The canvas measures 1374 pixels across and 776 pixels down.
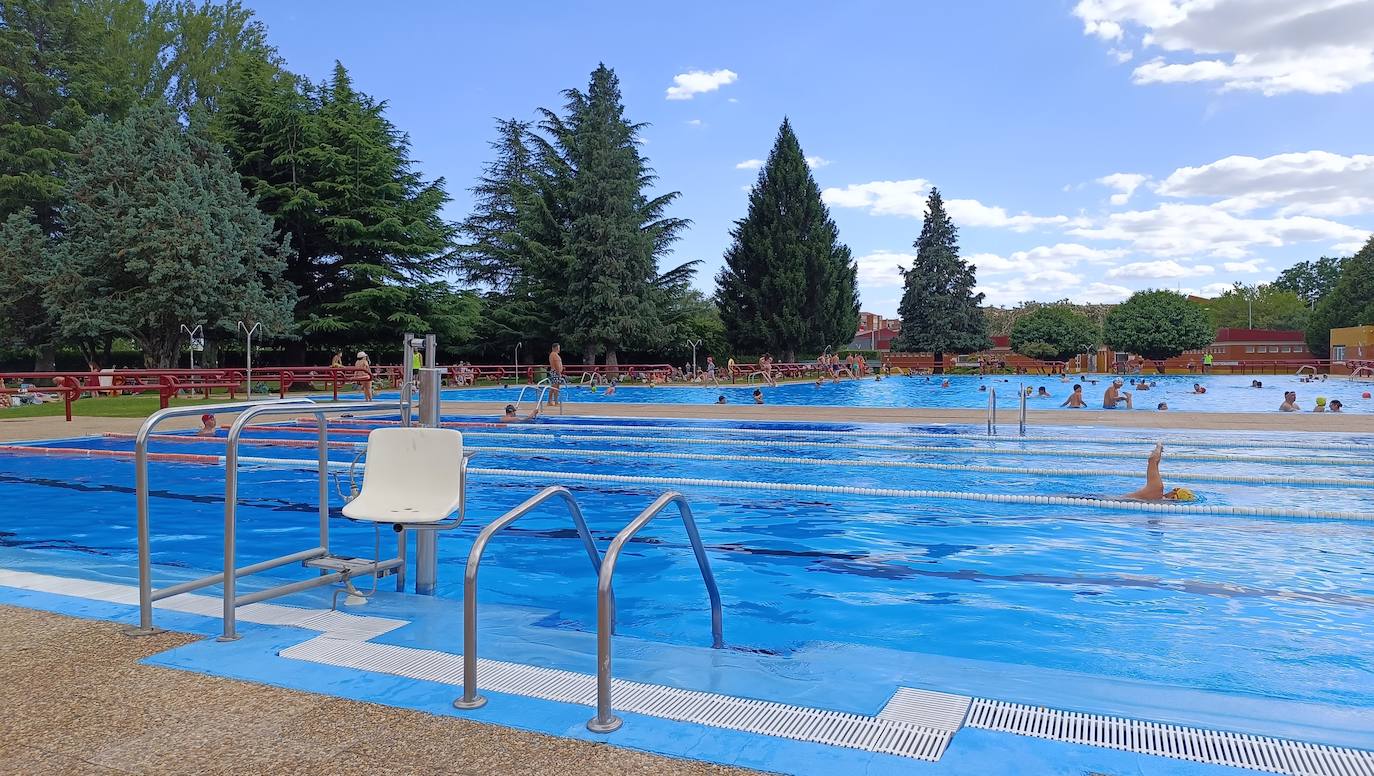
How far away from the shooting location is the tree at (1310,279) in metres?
115

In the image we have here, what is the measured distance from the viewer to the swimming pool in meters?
5.32

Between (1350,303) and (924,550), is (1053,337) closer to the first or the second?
(1350,303)

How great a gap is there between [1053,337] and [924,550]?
65.8m

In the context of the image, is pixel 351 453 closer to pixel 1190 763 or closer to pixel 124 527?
pixel 124 527

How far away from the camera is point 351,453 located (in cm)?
1430

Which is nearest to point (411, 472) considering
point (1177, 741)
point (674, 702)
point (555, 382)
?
point (674, 702)

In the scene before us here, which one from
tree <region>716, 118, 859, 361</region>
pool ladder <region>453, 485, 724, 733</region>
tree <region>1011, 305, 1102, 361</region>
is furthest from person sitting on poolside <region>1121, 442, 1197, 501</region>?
tree <region>1011, 305, 1102, 361</region>

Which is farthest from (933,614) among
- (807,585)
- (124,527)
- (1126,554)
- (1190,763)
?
(124,527)

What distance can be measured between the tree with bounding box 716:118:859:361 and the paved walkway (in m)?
48.8

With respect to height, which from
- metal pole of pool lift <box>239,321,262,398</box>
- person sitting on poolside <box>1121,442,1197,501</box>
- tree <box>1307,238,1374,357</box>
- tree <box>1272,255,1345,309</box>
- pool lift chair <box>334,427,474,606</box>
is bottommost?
person sitting on poolside <box>1121,442,1197,501</box>

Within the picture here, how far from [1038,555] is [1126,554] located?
30.4 inches

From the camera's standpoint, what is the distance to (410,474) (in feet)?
15.5

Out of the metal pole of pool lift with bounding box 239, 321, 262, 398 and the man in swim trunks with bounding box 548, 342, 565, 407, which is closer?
the metal pole of pool lift with bounding box 239, 321, 262, 398

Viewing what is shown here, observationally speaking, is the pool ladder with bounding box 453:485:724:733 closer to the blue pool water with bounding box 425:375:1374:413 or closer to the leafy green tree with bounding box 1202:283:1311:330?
the blue pool water with bounding box 425:375:1374:413
